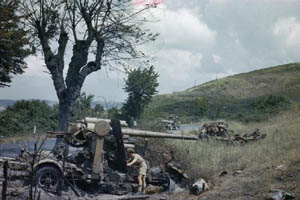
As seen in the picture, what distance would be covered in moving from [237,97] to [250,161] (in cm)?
5890

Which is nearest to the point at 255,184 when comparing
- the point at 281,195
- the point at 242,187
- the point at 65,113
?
the point at 242,187

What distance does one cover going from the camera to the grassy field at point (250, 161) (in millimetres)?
10992

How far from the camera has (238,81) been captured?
86750 millimetres

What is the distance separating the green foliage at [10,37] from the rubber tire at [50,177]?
850 centimetres

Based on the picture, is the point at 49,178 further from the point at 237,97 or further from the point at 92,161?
the point at 237,97

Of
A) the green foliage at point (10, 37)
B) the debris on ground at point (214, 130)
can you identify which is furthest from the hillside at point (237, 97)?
the green foliage at point (10, 37)

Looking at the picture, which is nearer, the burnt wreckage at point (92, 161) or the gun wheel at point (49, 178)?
the gun wheel at point (49, 178)

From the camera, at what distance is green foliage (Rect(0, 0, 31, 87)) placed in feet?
55.0

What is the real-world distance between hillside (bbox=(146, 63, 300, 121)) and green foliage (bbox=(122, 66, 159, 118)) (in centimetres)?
1035

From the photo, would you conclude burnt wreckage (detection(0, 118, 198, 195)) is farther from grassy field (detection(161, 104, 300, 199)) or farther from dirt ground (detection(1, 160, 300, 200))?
grassy field (detection(161, 104, 300, 199))

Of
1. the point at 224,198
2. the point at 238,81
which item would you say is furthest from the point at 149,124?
the point at 238,81

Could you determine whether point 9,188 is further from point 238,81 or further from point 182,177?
point 238,81

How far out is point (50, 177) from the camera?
9.80m

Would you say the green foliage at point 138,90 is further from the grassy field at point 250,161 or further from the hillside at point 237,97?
the grassy field at point 250,161
